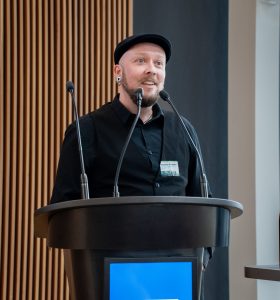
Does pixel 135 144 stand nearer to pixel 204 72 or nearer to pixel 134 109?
pixel 134 109

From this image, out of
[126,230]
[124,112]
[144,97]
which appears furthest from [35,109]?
[126,230]

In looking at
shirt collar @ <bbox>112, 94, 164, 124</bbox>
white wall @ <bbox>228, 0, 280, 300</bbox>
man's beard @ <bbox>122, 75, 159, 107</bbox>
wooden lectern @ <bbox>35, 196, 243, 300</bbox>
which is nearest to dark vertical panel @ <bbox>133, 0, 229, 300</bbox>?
white wall @ <bbox>228, 0, 280, 300</bbox>

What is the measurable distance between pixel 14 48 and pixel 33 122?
0.45 meters

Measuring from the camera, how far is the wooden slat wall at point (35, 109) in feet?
12.1

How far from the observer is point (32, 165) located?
3.80 m

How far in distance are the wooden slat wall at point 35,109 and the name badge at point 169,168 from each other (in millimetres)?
1577

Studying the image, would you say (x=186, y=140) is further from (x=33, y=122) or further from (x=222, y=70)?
(x=222, y=70)

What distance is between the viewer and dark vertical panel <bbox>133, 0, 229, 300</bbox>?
181 inches

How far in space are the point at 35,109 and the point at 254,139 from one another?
1.67 m

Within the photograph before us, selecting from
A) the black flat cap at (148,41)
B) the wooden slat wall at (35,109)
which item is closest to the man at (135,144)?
the black flat cap at (148,41)

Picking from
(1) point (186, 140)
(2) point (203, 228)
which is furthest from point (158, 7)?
(2) point (203, 228)

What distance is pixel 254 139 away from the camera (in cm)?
464

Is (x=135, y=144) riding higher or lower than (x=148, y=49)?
lower

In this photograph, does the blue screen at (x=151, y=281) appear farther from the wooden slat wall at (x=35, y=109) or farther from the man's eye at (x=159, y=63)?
the wooden slat wall at (x=35, y=109)
